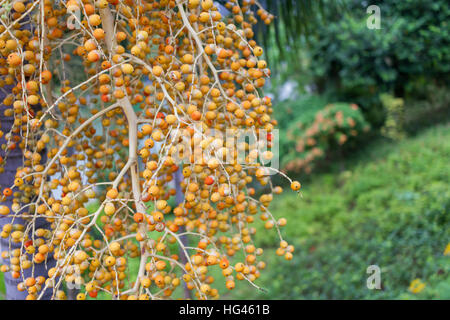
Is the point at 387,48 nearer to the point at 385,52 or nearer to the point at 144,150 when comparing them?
the point at 385,52

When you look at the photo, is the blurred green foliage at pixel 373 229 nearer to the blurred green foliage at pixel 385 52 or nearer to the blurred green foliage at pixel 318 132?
the blurred green foliage at pixel 318 132

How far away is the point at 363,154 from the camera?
21.3 ft

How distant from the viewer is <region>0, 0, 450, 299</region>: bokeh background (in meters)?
3.22

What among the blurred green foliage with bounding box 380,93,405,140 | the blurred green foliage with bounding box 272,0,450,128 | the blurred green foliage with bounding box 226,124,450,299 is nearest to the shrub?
the blurred green foliage with bounding box 272,0,450,128

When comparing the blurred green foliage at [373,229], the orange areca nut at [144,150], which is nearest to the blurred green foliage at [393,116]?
the blurred green foliage at [373,229]

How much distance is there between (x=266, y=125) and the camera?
974 mm

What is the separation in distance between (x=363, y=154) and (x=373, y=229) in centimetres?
271

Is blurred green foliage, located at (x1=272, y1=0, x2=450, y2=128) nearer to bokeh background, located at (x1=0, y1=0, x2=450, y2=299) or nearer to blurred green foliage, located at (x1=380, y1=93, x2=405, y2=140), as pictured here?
bokeh background, located at (x1=0, y1=0, x2=450, y2=299)

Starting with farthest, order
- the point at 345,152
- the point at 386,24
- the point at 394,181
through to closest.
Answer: the point at 345,152 → the point at 386,24 → the point at 394,181

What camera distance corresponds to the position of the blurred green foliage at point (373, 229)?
3.10 meters

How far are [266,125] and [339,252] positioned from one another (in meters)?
3.36

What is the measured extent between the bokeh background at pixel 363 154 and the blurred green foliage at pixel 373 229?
0.01m

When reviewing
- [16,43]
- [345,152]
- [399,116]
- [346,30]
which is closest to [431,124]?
[399,116]
